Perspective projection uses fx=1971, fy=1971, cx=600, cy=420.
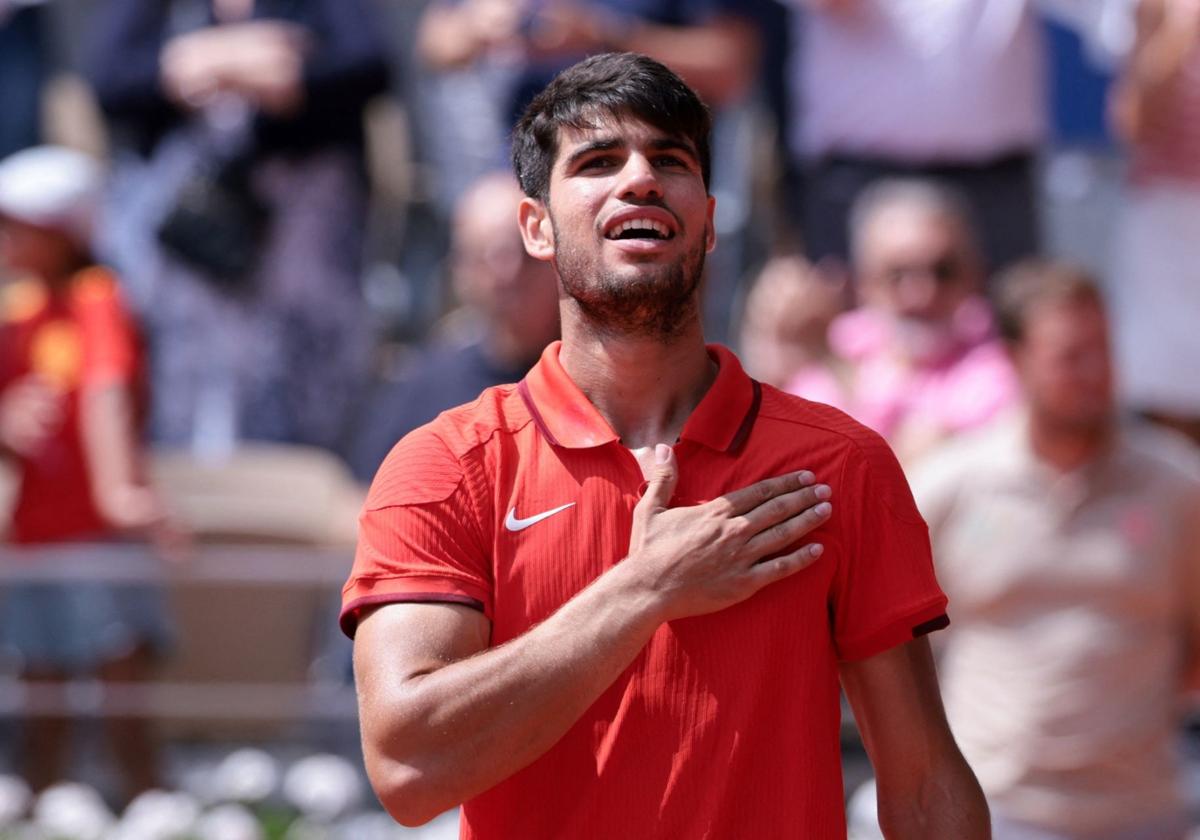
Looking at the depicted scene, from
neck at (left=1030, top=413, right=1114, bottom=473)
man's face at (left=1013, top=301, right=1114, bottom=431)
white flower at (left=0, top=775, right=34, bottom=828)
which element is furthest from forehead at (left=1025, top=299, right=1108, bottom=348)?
white flower at (left=0, top=775, right=34, bottom=828)

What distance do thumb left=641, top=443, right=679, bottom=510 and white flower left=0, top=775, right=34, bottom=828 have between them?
12.7 feet

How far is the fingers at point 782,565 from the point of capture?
249 centimetres

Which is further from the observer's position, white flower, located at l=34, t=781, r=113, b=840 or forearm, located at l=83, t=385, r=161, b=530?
forearm, located at l=83, t=385, r=161, b=530

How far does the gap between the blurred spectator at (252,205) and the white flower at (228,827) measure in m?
1.54

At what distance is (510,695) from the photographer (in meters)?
2.42

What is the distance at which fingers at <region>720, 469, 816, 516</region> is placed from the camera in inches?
100.0

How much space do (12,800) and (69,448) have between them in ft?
3.58

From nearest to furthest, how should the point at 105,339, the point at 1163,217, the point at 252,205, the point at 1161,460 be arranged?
the point at 1161,460 < the point at 105,339 < the point at 1163,217 < the point at 252,205

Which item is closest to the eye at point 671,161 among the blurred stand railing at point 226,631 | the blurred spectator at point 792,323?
the blurred spectator at point 792,323

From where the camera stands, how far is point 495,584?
2580 millimetres

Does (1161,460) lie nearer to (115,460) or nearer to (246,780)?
(246,780)

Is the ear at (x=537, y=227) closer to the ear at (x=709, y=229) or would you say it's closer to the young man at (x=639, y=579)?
the young man at (x=639, y=579)

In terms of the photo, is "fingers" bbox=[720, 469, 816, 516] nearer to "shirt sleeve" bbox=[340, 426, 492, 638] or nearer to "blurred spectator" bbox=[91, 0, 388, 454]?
"shirt sleeve" bbox=[340, 426, 492, 638]

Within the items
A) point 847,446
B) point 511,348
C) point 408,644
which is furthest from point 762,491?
point 511,348
